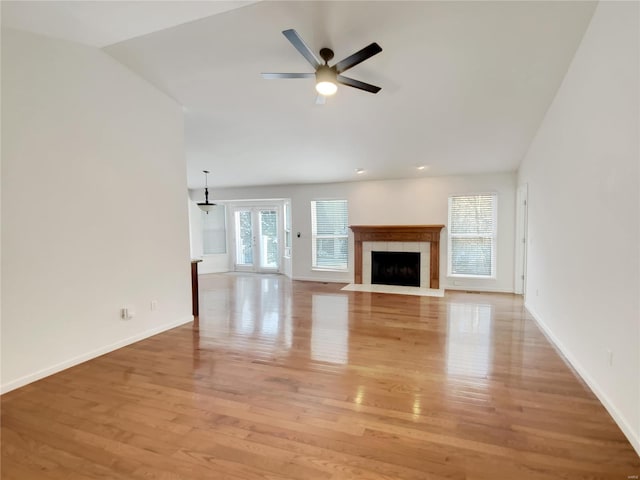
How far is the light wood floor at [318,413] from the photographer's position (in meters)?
1.57

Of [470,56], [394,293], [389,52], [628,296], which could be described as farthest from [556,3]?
[394,293]

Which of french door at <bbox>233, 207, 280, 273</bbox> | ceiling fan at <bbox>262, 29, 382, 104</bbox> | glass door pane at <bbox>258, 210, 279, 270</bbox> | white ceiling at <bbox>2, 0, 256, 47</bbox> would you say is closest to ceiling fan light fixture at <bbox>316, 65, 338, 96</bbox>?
ceiling fan at <bbox>262, 29, 382, 104</bbox>

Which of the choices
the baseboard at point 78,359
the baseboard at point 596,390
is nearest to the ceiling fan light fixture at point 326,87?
the baseboard at point 596,390

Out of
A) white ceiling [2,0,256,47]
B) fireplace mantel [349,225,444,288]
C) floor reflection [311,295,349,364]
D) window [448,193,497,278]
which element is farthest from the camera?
fireplace mantel [349,225,444,288]

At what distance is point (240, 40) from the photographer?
2736 mm

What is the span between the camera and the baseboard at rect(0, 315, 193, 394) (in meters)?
2.35

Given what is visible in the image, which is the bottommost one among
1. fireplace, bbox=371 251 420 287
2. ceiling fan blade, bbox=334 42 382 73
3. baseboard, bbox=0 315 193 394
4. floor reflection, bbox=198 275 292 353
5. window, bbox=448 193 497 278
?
floor reflection, bbox=198 275 292 353

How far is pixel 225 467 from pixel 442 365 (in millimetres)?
1996

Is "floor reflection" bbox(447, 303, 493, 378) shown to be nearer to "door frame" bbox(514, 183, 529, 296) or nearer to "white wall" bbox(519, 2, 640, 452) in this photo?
"white wall" bbox(519, 2, 640, 452)

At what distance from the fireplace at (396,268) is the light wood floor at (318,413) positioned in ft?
9.55

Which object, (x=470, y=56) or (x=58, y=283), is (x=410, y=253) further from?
(x=58, y=283)

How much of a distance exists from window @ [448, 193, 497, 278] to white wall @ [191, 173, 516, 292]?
5.3 inches

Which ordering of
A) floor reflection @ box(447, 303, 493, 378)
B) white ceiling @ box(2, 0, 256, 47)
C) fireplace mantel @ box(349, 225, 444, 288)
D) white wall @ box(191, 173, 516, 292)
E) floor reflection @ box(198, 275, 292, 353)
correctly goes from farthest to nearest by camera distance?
1. fireplace mantel @ box(349, 225, 444, 288)
2. white wall @ box(191, 173, 516, 292)
3. floor reflection @ box(198, 275, 292, 353)
4. floor reflection @ box(447, 303, 493, 378)
5. white ceiling @ box(2, 0, 256, 47)

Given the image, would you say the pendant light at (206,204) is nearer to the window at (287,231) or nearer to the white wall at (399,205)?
the white wall at (399,205)
